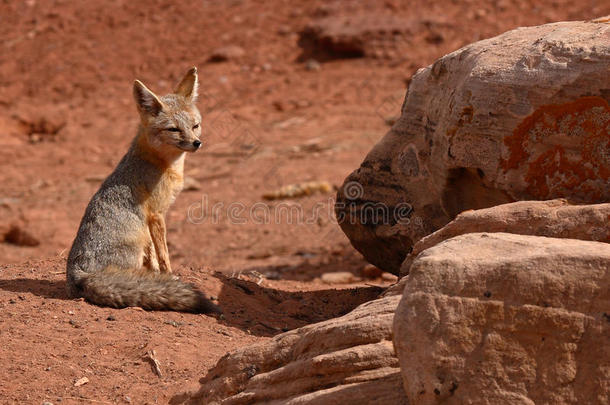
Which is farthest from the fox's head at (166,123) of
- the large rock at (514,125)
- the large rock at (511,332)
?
the large rock at (511,332)

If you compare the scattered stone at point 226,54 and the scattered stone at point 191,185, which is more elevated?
the scattered stone at point 226,54

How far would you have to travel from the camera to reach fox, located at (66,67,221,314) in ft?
21.9

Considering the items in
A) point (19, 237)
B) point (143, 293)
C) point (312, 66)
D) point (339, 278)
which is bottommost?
point (339, 278)

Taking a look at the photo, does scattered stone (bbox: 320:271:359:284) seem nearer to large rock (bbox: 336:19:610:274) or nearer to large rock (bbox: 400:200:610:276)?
large rock (bbox: 336:19:610:274)


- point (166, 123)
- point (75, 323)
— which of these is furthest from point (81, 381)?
point (166, 123)

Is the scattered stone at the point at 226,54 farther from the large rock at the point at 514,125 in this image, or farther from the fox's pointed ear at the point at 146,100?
the large rock at the point at 514,125

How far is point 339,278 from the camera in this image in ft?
30.1

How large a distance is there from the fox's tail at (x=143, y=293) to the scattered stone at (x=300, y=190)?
18.3 feet

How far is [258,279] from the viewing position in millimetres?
8281

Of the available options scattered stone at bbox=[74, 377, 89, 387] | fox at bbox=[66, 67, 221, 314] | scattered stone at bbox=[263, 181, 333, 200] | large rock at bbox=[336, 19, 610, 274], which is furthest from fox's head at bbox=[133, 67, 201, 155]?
scattered stone at bbox=[263, 181, 333, 200]

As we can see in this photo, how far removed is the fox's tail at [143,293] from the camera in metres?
6.62

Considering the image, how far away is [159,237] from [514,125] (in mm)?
3162

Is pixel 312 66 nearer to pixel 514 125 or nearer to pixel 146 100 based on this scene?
pixel 146 100

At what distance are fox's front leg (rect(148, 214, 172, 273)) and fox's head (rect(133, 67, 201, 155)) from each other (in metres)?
0.60
